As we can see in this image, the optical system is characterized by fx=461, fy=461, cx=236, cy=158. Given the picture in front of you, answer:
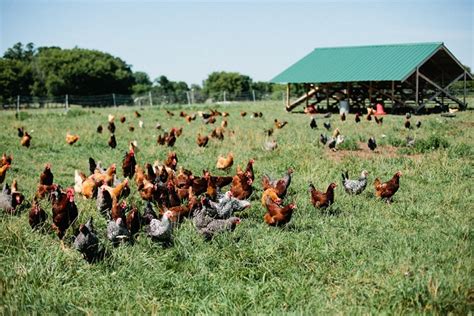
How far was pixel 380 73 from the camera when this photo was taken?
87.0 ft

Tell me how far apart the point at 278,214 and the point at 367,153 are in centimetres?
669

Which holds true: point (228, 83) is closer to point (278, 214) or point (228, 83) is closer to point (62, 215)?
point (278, 214)

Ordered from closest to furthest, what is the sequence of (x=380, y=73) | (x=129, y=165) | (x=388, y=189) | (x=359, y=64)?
(x=388, y=189) → (x=129, y=165) → (x=380, y=73) → (x=359, y=64)

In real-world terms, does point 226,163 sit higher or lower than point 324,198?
higher

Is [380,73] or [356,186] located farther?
[380,73]

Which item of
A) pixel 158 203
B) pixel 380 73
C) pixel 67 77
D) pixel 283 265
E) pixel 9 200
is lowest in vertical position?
pixel 283 265

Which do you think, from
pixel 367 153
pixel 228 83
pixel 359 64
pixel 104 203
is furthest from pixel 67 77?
pixel 104 203

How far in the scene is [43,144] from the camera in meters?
14.0

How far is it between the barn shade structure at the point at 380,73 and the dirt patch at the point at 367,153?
46.3 ft

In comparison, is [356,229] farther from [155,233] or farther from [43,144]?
[43,144]

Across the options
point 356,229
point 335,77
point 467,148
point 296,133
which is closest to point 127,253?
point 356,229

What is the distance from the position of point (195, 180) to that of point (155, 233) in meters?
1.90

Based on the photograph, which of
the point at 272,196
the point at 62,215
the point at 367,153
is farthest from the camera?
the point at 367,153

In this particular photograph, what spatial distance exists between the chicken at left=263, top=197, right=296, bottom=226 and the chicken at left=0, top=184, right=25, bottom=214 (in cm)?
360
